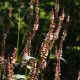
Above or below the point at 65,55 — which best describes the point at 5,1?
above

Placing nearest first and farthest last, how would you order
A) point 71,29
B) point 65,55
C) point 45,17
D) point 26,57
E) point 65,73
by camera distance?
1. point 26,57
2. point 65,73
3. point 65,55
4. point 45,17
5. point 71,29

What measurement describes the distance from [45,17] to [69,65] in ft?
5.88

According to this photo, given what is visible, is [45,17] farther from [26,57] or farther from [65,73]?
[26,57]

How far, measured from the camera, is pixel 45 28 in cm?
579

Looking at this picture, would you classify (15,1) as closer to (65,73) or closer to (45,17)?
(45,17)

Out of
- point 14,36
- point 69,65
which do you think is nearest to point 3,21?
point 14,36

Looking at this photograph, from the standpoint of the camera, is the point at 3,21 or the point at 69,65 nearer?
the point at 69,65

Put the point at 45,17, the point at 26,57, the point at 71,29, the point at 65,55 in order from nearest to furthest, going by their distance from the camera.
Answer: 1. the point at 26,57
2. the point at 65,55
3. the point at 45,17
4. the point at 71,29

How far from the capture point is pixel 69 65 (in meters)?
4.38

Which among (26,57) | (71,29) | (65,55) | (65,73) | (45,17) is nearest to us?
(26,57)

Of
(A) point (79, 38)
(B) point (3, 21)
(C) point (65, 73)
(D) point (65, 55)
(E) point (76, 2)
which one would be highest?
(E) point (76, 2)

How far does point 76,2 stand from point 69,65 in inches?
101

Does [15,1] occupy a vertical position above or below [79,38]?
above

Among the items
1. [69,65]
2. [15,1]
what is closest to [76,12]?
[15,1]
